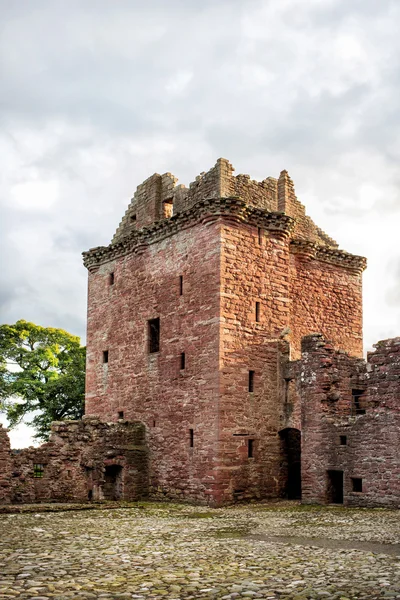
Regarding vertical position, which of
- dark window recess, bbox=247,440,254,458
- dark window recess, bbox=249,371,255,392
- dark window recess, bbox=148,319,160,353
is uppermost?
dark window recess, bbox=148,319,160,353

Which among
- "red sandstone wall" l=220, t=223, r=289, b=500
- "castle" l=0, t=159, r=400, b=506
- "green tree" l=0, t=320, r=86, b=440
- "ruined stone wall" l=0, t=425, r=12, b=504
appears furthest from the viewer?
"green tree" l=0, t=320, r=86, b=440

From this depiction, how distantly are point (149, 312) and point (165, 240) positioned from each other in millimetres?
2616

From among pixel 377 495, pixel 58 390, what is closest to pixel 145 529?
pixel 377 495

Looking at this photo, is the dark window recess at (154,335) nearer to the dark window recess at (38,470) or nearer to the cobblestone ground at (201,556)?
the dark window recess at (38,470)

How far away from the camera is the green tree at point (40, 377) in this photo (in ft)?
123

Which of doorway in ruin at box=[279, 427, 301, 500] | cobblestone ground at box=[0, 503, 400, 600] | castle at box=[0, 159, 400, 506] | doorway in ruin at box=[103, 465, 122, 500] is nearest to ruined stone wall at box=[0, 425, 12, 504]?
castle at box=[0, 159, 400, 506]

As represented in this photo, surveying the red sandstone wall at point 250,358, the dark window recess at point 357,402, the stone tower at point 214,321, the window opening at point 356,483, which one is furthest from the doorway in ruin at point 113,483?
the window opening at point 356,483

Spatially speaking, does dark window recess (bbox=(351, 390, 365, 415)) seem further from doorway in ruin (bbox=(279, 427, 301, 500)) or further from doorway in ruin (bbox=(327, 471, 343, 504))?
doorway in ruin (bbox=(279, 427, 301, 500))

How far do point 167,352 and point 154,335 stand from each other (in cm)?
161

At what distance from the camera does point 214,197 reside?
75.5 ft

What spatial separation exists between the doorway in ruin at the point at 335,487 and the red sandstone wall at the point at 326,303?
540 cm

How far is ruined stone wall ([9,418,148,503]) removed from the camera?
2192cm

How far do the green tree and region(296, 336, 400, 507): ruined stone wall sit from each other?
1915 cm

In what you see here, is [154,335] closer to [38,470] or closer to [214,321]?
[214,321]
